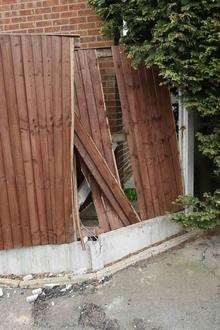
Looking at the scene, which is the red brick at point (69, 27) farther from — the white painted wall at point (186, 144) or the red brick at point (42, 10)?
the white painted wall at point (186, 144)

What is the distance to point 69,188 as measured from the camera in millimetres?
3621

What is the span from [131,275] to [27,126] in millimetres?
1780

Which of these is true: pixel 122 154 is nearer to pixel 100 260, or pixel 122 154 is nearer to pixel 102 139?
pixel 102 139

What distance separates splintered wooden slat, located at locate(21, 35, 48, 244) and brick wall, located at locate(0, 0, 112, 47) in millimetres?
1638

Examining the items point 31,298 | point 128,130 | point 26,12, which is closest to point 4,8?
point 26,12

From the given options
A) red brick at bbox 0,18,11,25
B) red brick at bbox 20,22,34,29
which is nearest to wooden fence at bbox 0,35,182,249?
red brick at bbox 20,22,34,29

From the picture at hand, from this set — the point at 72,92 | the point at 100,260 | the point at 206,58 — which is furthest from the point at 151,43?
the point at 100,260

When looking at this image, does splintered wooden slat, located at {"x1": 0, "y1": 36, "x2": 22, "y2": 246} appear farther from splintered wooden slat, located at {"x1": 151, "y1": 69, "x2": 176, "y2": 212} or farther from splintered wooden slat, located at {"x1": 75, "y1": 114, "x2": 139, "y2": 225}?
splintered wooden slat, located at {"x1": 151, "y1": 69, "x2": 176, "y2": 212}

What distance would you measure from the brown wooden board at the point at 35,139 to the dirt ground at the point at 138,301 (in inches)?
21.9

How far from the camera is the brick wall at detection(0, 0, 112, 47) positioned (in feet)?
15.9

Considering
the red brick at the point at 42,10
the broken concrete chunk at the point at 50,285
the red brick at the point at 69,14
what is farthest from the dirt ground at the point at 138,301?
the red brick at the point at 42,10

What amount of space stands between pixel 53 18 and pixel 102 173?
7.92 ft

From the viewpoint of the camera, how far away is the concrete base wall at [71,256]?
3797mm

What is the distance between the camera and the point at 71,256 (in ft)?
12.5
